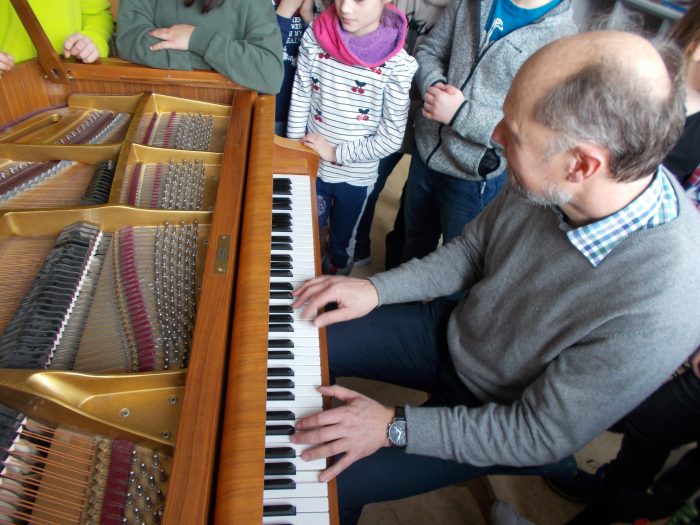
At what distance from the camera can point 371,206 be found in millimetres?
2871

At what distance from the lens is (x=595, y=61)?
107 centimetres

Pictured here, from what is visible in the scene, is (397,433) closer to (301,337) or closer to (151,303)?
(301,337)

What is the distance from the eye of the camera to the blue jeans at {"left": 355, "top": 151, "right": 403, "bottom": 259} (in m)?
2.73

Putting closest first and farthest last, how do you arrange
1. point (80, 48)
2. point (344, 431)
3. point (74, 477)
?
1. point (74, 477)
2. point (344, 431)
3. point (80, 48)

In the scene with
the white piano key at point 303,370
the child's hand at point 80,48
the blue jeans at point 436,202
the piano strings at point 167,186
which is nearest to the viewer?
the white piano key at point 303,370

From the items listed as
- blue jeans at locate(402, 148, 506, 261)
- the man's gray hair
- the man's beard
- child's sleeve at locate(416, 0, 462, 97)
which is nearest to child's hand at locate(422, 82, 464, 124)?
child's sleeve at locate(416, 0, 462, 97)

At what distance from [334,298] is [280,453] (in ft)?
1.68

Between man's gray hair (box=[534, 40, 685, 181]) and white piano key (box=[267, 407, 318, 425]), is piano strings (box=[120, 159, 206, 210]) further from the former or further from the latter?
man's gray hair (box=[534, 40, 685, 181])

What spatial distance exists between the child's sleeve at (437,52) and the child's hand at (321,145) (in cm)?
49

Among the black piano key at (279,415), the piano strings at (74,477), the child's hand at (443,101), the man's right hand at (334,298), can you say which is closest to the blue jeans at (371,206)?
the child's hand at (443,101)

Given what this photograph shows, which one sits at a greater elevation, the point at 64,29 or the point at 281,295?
the point at 64,29

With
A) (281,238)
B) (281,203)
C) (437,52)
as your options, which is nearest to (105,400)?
(281,238)

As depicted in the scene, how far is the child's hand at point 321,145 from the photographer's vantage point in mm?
2299

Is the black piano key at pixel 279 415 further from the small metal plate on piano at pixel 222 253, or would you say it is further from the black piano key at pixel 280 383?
the small metal plate on piano at pixel 222 253
